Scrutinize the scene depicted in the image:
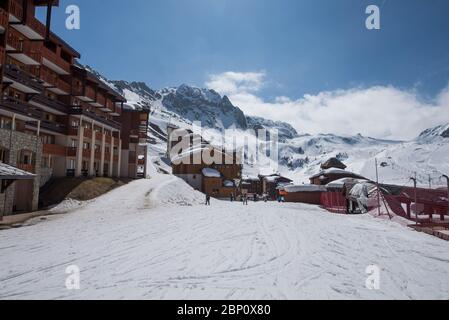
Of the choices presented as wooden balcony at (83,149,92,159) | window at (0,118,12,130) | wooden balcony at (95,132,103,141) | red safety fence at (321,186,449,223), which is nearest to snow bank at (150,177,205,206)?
wooden balcony at (83,149,92,159)

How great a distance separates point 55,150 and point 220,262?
29.7 m

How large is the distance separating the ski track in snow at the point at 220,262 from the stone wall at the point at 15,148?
27.1ft

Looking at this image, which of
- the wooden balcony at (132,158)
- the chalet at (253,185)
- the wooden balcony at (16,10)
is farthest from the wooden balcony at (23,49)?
the chalet at (253,185)

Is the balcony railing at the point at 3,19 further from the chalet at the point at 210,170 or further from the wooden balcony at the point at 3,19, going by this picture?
the chalet at the point at 210,170

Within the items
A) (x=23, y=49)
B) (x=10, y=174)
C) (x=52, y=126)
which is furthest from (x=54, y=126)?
(x=10, y=174)

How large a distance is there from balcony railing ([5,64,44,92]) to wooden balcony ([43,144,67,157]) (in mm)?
5919

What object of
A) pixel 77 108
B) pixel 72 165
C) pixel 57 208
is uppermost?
pixel 77 108

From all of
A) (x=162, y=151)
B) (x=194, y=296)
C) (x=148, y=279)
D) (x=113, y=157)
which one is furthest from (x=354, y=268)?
(x=162, y=151)

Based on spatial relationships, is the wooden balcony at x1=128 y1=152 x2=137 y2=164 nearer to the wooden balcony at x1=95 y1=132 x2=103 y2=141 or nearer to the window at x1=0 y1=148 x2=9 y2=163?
the wooden balcony at x1=95 y1=132 x2=103 y2=141

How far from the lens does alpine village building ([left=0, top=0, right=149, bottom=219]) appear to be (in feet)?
77.2

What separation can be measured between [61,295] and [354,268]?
7.37 m

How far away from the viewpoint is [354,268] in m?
8.20
